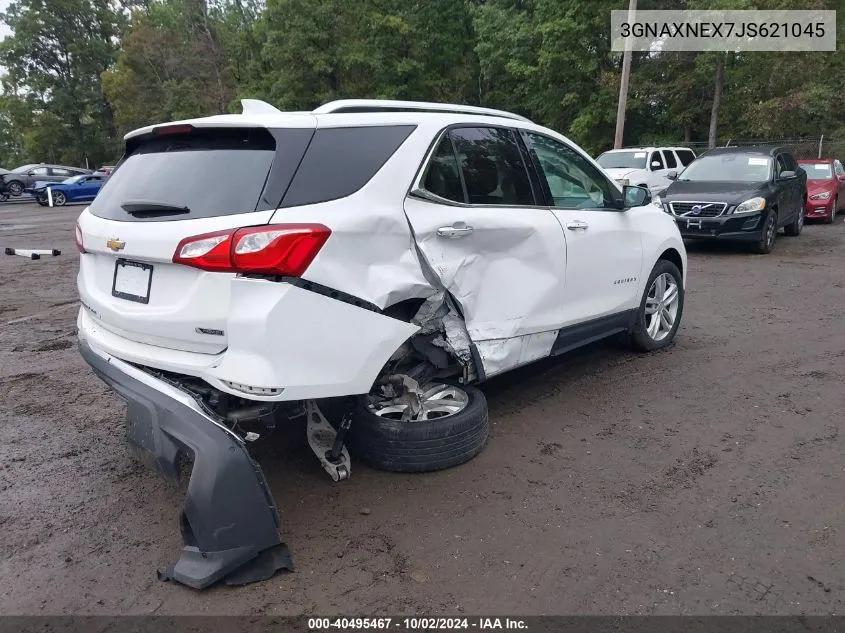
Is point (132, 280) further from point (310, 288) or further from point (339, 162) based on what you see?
point (339, 162)

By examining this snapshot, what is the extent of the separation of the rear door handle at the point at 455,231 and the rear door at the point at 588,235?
0.96 metres

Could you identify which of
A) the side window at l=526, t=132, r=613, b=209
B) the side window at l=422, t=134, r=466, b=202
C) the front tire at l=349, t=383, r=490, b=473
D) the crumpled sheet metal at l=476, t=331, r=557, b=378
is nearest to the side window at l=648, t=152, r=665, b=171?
the side window at l=526, t=132, r=613, b=209

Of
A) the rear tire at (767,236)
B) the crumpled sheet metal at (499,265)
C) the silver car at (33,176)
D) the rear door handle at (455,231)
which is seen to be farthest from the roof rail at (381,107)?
the silver car at (33,176)

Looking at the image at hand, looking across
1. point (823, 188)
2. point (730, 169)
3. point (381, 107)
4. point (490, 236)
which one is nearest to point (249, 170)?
point (381, 107)

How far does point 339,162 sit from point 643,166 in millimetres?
15399

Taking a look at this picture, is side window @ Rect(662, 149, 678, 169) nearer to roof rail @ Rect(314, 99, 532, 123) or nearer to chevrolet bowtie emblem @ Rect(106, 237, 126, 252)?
roof rail @ Rect(314, 99, 532, 123)

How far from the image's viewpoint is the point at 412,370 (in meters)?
3.68

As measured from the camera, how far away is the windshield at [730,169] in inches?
453

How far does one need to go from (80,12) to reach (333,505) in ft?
206

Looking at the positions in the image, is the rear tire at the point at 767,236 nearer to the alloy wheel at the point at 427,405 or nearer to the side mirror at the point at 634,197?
the side mirror at the point at 634,197

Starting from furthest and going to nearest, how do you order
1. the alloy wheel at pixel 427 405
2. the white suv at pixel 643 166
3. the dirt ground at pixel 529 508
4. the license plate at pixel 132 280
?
the white suv at pixel 643 166
the alloy wheel at pixel 427 405
the license plate at pixel 132 280
the dirt ground at pixel 529 508

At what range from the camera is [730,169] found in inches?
466

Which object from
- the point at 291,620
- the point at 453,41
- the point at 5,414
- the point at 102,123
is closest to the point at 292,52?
the point at 453,41

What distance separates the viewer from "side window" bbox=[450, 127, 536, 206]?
12.4 ft
